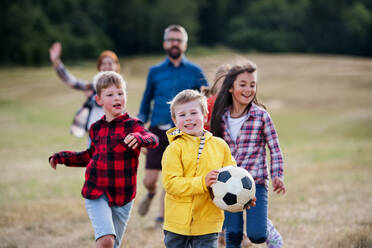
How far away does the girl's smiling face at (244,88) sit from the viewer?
4359 millimetres

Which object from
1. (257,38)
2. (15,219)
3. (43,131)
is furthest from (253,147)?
(257,38)

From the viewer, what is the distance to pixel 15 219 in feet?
21.5

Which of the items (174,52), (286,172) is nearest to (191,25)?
(286,172)

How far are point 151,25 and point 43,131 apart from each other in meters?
57.6

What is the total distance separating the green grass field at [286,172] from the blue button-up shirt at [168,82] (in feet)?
0.90

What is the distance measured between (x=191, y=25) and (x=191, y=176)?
74.0m

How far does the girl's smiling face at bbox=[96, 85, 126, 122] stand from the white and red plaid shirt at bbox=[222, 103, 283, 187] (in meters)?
1.18

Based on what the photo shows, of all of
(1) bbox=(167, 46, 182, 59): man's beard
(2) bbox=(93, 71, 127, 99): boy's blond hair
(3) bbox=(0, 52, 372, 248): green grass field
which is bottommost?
(3) bbox=(0, 52, 372, 248): green grass field

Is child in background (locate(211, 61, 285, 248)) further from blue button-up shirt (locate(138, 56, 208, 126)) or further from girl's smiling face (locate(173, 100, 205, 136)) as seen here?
blue button-up shirt (locate(138, 56, 208, 126))

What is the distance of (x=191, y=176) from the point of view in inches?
139

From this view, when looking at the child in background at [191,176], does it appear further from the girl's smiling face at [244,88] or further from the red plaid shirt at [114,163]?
the girl's smiling face at [244,88]

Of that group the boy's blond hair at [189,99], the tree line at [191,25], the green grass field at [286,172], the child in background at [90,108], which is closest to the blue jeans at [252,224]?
the boy's blond hair at [189,99]

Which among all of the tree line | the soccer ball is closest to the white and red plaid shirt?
the soccer ball

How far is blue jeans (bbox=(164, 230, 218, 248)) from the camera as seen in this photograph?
3.44m
